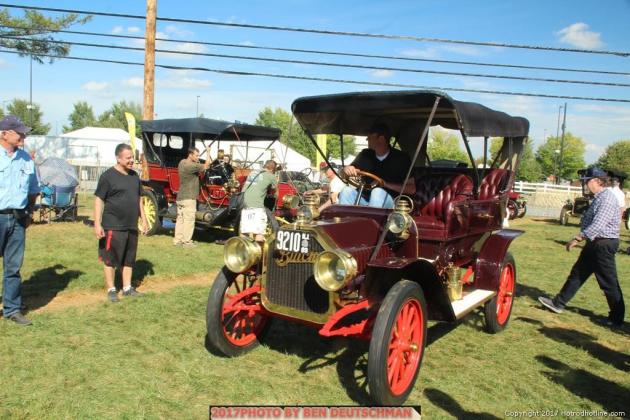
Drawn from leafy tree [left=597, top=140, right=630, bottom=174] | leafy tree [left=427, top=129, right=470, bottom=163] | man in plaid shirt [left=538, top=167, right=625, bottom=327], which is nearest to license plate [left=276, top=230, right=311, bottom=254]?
man in plaid shirt [left=538, top=167, right=625, bottom=327]

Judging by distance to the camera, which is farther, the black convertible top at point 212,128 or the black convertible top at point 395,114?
the black convertible top at point 212,128

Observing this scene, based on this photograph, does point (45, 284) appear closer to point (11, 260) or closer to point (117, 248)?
point (117, 248)

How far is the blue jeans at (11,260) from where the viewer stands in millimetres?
4441

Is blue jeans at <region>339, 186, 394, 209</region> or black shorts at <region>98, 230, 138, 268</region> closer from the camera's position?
blue jeans at <region>339, 186, 394, 209</region>

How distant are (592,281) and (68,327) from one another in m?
7.41

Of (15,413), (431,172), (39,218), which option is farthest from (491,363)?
(39,218)

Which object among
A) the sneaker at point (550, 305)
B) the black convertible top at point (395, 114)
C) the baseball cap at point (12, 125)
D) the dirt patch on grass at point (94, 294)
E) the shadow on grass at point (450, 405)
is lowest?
the dirt patch on grass at point (94, 294)

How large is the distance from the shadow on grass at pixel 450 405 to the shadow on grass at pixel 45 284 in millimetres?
4068

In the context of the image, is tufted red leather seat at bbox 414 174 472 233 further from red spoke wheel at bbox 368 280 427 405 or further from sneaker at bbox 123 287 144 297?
sneaker at bbox 123 287 144 297

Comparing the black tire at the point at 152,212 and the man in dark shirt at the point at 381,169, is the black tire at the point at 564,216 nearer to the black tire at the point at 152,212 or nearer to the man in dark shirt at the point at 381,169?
the black tire at the point at 152,212

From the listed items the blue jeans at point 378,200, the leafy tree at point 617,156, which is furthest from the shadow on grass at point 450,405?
the leafy tree at point 617,156

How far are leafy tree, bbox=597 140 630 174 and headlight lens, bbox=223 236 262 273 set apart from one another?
54497 millimetres

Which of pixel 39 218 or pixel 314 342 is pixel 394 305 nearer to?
pixel 314 342

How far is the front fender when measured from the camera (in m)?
4.94
